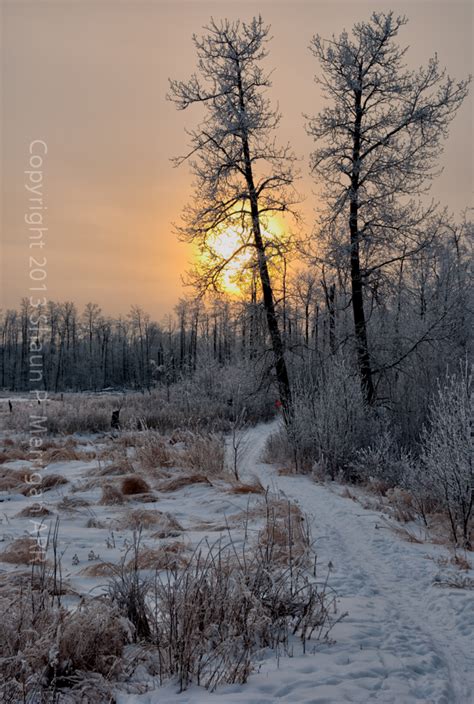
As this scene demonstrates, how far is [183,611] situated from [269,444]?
10.7 meters

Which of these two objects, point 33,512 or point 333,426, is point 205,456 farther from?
point 33,512

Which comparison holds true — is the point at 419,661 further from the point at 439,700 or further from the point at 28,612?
the point at 28,612

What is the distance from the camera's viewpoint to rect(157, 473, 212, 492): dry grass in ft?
26.4

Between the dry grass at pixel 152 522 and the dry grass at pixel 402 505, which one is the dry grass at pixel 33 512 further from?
the dry grass at pixel 402 505

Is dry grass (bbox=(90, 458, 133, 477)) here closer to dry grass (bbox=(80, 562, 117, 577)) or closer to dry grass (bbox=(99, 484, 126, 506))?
dry grass (bbox=(99, 484, 126, 506))

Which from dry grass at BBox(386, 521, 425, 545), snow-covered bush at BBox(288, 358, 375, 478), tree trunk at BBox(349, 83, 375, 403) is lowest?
dry grass at BBox(386, 521, 425, 545)

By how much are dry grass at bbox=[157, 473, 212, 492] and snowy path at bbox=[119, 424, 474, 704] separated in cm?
287

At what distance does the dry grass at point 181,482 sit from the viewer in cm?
805

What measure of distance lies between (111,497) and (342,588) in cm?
374

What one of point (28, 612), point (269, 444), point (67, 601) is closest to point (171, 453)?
point (269, 444)

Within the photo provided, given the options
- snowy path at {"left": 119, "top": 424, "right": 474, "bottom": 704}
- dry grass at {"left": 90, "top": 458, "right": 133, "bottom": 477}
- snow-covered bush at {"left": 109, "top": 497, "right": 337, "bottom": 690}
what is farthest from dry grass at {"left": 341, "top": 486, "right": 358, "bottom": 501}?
snow-covered bush at {"left": 109, "top": 497, "right": 337, "bottom": 690}

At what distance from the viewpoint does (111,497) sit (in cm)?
694

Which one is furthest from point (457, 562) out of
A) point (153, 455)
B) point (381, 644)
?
point (153, 455)

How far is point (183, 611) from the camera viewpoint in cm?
281
